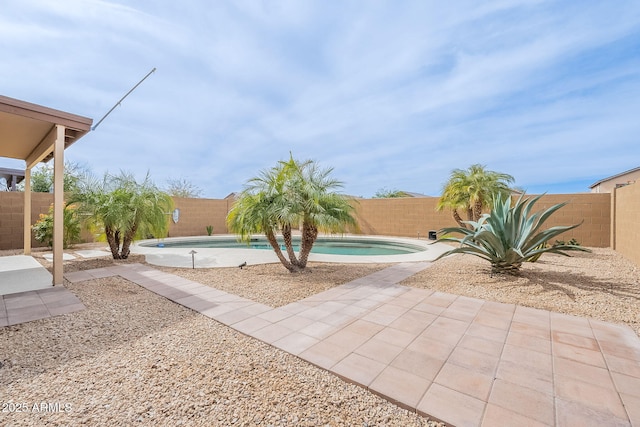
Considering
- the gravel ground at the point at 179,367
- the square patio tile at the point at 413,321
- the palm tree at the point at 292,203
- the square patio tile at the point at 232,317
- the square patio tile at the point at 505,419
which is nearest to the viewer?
the square patio tile at the point at 505,419

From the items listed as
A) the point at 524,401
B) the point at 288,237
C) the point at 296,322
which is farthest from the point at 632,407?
the point at 288,237

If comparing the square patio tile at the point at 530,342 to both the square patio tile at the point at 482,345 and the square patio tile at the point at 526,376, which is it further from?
the square patio tile at the point at 526,376

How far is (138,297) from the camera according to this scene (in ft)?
15.2

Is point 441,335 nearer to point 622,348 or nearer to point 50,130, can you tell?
point 622,348

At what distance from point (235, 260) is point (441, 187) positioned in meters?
8.50

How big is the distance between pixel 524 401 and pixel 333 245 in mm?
11192

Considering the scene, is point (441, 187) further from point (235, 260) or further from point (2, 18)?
point (2, 18)

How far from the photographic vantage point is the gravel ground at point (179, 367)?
196 centimetres

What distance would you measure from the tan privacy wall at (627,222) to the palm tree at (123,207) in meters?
12.6

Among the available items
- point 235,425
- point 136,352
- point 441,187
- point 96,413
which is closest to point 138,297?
point 136,352

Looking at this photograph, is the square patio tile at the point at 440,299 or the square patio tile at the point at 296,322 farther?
the square patio tile at the point at 440,299

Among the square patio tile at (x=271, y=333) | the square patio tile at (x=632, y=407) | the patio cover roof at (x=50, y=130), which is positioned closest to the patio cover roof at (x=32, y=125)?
the patio cover roof at (x=50, y=130)

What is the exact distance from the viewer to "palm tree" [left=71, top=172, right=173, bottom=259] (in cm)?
729

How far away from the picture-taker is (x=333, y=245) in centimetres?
1323
